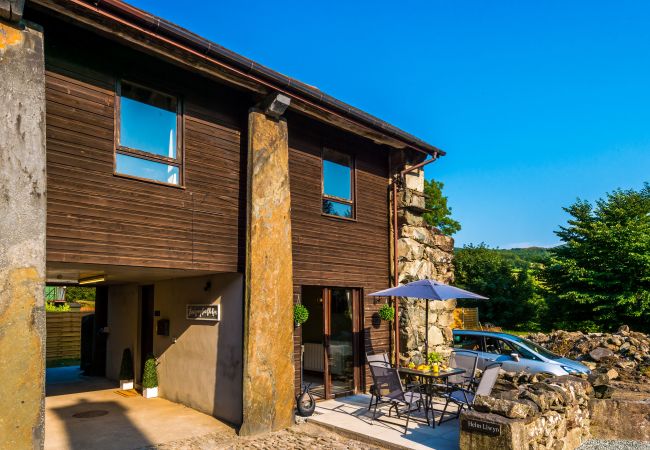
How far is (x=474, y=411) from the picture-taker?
6297 millimetres

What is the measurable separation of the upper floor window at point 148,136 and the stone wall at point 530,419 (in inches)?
209

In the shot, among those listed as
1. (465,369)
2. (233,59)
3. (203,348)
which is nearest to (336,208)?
(203,348)

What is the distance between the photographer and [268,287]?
791 cm

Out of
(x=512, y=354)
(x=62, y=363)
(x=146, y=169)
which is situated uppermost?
(x=146, y=169)

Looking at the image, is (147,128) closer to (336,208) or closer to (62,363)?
(336,208)

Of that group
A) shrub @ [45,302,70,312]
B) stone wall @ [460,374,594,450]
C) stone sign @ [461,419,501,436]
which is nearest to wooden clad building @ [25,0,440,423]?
stone sign @ [461,419,501,436]

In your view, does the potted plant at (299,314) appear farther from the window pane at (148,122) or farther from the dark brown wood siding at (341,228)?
the window pane at (148,122)

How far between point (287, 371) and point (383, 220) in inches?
174

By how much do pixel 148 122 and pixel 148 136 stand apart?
22 centimetres

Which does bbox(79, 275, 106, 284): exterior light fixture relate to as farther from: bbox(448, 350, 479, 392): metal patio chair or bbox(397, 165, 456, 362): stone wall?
bbox(448, 350, 479, 392): metal patio chair

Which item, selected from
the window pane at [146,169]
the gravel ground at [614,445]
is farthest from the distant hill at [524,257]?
the window pane at [146,169]

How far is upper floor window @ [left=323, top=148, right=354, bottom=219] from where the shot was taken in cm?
993

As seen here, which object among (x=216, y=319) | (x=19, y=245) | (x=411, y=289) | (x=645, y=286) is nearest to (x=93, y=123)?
(x=19, y=245)

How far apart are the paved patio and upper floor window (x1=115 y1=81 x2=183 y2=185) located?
14.8 feet
